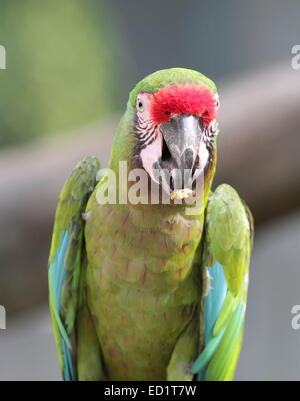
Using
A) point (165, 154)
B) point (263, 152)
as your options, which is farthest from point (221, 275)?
point (263, 152)

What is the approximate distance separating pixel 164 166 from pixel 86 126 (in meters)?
1.05

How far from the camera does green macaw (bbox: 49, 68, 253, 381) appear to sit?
2.84 ft

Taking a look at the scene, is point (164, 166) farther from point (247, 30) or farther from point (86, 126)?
point (247, 30)

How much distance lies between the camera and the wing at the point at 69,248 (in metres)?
0.96

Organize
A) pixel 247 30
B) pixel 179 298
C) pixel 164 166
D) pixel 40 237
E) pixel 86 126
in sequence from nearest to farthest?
pixel 164 166
pixel 179 298
pixel 40 237
pixel 86 126
pixel 247 30

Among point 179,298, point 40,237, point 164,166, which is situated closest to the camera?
point 164,166

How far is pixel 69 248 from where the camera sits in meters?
0.96

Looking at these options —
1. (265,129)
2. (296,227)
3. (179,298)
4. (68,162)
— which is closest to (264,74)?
(265,129)

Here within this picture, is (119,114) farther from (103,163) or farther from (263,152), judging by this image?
(263,152)

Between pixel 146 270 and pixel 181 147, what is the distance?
0.23 metres

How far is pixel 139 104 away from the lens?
83cm

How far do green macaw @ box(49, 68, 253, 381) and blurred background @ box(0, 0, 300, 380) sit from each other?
478mm

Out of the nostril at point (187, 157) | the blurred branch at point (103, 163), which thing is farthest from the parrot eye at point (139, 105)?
the blurred branch at point (103, 163)

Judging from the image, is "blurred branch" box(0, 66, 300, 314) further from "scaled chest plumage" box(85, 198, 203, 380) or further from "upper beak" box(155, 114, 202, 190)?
"upper beak" box(155, 114, 202, 190)
